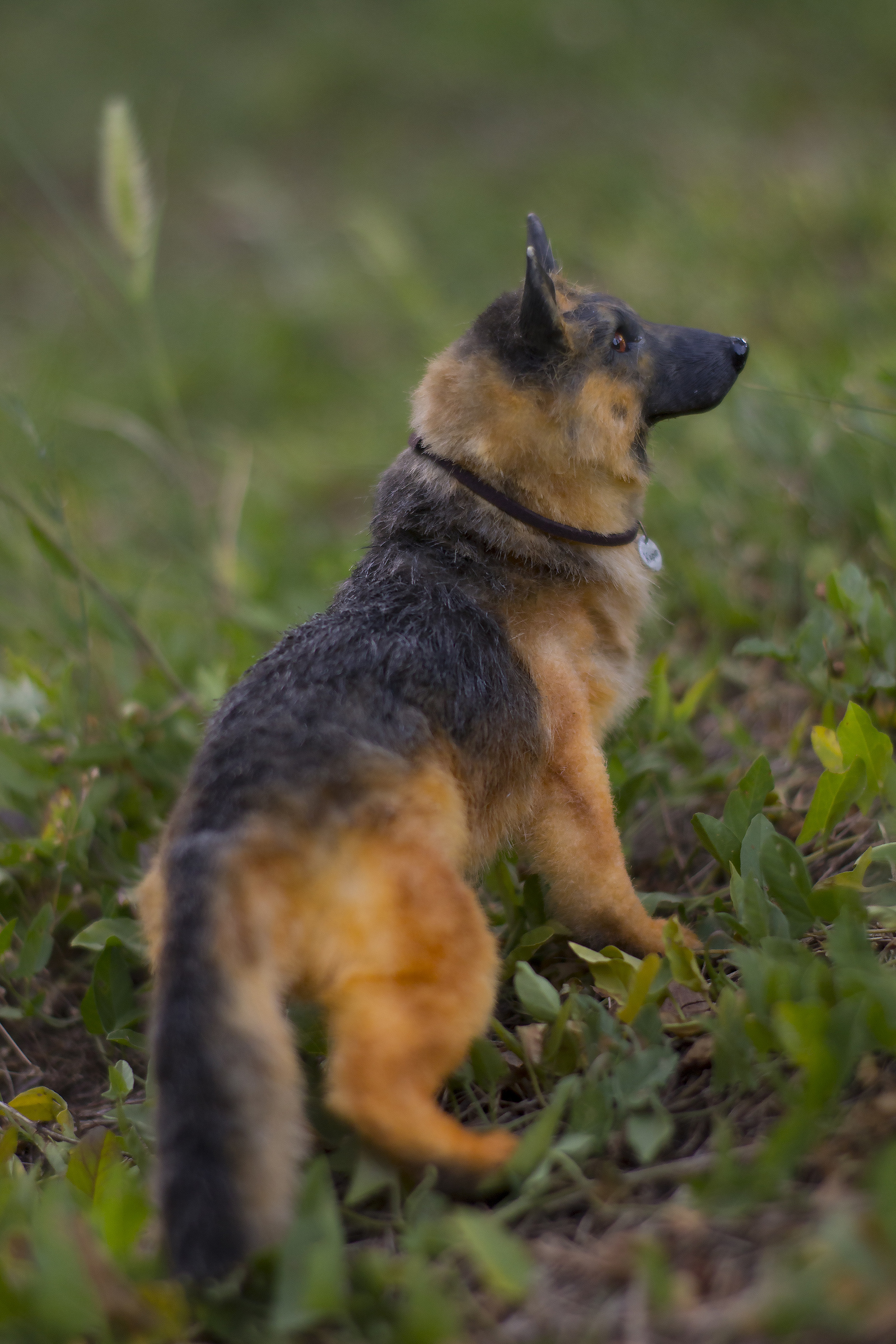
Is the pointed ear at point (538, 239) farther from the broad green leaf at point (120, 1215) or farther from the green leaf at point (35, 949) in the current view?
the broad green leaf at point (120, 1215)

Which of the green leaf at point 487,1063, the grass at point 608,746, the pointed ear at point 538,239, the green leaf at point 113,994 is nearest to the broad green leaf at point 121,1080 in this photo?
the grass at point 608,746

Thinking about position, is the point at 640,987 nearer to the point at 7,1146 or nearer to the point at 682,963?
the point at 682,963

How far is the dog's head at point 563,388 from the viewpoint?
276 centimetres

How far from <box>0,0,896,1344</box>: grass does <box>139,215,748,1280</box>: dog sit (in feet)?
0.56

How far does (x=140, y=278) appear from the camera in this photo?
155 inches

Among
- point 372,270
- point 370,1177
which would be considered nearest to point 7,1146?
point 370,1177

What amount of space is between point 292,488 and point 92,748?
372 cm

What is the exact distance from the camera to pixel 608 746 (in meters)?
3.32

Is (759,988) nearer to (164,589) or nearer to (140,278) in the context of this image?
(140,278)

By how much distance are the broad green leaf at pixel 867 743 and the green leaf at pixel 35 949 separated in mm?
2063

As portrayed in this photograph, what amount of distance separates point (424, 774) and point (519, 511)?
2.57 feet

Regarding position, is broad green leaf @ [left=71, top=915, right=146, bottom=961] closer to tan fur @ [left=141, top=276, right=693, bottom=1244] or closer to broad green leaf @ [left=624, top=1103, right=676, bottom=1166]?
tan fur @ [left=141, top=276, right=693, bottom=1244]

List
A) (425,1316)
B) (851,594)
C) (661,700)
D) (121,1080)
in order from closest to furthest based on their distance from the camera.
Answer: (425,1316) → (121,1080) → (851,594) → (661,700)

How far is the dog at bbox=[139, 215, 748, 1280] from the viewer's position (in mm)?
1917
